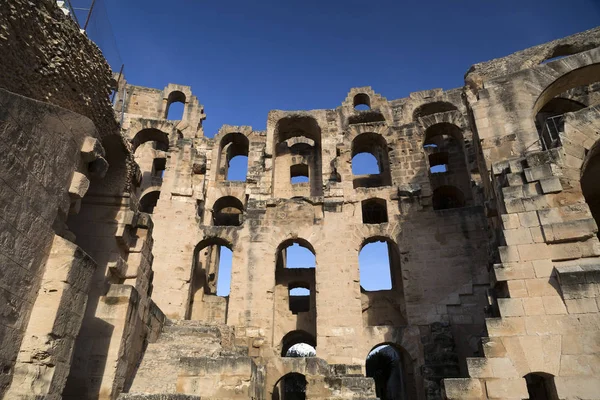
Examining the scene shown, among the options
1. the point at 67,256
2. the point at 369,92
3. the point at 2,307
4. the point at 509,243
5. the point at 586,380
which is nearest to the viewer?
the point at 2,307

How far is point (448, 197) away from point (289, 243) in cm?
949

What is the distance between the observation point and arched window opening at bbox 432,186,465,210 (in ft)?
63.2

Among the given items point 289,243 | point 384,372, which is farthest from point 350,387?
point 384,372

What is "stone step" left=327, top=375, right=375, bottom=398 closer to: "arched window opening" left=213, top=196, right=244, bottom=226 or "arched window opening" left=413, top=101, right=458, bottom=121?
"arched window opening" left=213, top=196, right=244, bottom=226

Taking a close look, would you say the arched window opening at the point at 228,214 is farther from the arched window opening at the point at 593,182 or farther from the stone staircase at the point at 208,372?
the arched window opening at the point at 593,182

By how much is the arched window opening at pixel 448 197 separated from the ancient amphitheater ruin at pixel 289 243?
0.10 m

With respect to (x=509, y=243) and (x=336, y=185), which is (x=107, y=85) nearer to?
(x=509, y=243)

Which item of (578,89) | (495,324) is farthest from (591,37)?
(495,324)

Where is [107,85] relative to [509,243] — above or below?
above

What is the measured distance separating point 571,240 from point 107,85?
27.5 ft

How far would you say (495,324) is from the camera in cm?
677

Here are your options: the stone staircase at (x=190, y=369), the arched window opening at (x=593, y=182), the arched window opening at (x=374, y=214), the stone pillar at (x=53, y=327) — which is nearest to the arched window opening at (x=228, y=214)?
the arched window opening at (x=374, y=214)

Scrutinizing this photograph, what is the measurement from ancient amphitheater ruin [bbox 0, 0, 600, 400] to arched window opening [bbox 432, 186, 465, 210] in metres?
0.10

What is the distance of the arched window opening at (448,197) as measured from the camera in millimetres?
19266
